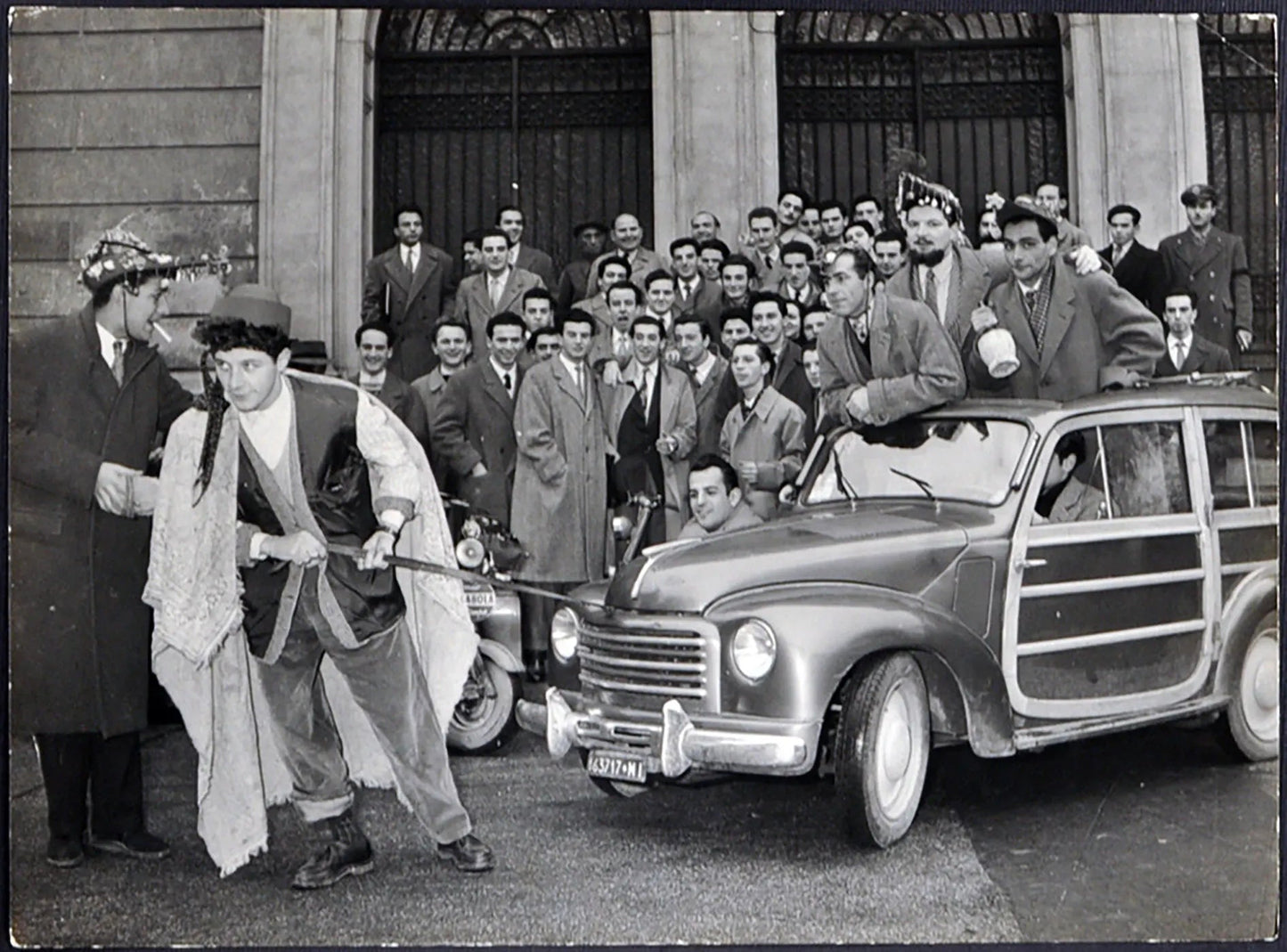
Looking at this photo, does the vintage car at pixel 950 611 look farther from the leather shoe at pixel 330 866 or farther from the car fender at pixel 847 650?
the leather shoe at pixel 330 866

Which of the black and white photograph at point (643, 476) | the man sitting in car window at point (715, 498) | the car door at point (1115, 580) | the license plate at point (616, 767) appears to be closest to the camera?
the license plate at point (616, 767)

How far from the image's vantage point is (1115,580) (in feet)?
10.4

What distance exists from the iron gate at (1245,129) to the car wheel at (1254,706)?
0.71 metres

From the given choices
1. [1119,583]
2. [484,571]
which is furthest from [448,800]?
[1119,583]

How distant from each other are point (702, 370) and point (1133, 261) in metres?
1.13

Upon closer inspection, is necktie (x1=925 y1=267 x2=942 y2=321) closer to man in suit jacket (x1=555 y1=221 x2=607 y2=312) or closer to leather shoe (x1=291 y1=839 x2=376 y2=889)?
man in suit jacket (x1=555 y1=221 x2=607 y2=312)

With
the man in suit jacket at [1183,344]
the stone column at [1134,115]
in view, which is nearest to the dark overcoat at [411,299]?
the stone column at [1134,115]

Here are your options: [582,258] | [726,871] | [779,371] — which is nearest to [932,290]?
[779,371]

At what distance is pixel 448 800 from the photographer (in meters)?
3.07

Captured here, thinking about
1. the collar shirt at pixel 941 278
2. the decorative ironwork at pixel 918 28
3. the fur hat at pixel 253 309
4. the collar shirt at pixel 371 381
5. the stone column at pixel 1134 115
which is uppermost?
the decorative ironwork at pixel 918 28

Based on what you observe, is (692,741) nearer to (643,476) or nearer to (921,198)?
(643,476)

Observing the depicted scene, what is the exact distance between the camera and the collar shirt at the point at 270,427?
9.87ft

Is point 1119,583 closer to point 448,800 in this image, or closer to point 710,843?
point 710,843

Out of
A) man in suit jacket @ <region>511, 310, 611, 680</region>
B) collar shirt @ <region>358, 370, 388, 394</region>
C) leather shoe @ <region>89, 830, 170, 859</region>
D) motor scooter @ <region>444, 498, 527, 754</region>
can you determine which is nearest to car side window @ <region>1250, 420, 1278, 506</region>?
man in suit jacket @ <region>511, 310, 611, 680</region>
